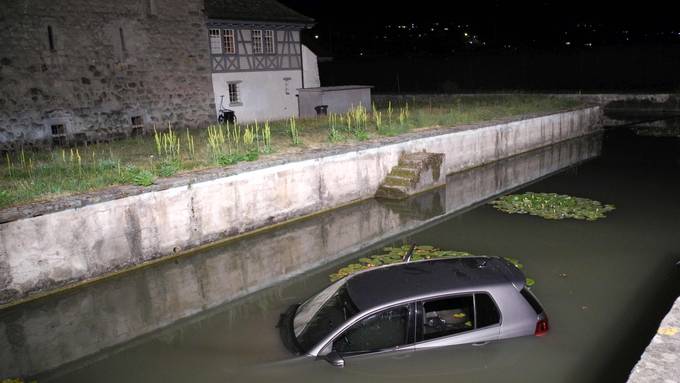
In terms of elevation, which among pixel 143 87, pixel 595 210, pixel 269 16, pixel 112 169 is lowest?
pixel 595 210

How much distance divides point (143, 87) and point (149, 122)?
1641mm

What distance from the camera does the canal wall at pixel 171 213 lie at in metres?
9.84

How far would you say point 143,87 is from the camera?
24.6 metres

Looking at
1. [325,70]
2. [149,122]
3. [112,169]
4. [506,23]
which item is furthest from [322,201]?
[506,23]

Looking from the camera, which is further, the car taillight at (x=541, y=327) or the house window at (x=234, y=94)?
the house window at (x=234, y=94)

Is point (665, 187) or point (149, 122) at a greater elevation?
point (149, 122)

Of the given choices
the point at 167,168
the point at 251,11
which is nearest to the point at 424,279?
the point at 167,168

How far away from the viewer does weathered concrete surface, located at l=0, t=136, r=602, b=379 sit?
8734mm

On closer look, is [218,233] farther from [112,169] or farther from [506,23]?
[506,23]

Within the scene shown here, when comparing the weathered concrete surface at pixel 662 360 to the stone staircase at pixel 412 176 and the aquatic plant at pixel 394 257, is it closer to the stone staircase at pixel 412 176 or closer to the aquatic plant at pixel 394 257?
the aquatic plant at pixel 394 257

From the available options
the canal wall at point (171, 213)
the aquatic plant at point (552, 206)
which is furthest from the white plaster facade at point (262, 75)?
the aquatic plant at point (552, 206)

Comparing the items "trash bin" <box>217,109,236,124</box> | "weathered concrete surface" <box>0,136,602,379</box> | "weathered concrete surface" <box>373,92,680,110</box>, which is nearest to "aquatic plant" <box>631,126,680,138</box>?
"weathered concrete surface" <box>373,92,680,110</box>

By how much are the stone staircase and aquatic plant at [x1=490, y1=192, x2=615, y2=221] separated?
2.32 m

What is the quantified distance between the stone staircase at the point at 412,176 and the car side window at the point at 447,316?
9.55 metres
